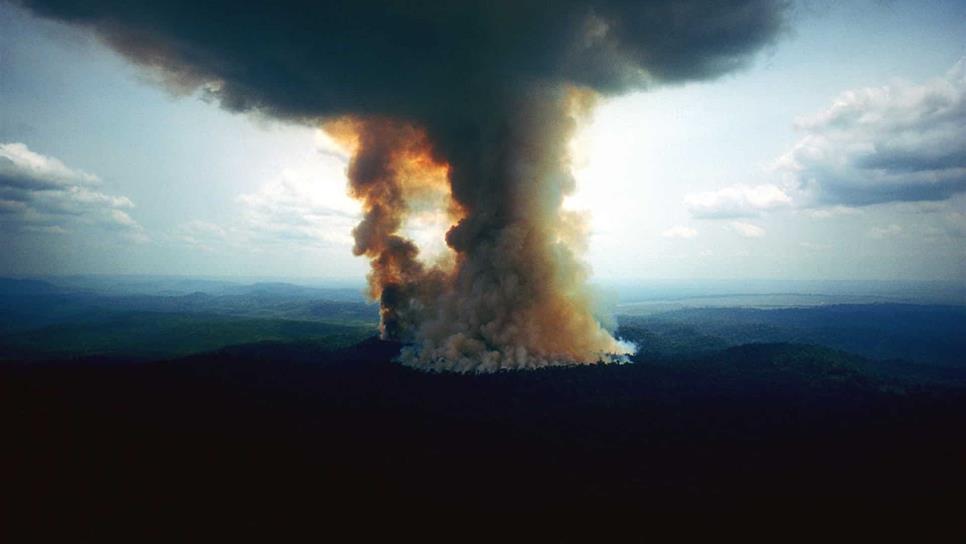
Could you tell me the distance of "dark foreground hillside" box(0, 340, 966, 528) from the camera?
38.2 m

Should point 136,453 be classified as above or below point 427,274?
below

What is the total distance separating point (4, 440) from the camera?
51.2 metres

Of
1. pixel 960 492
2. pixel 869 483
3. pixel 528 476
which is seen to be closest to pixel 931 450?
pixel 960 492

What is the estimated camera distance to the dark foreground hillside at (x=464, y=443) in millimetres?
38219

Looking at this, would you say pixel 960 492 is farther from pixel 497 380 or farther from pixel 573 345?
pixel 573 345

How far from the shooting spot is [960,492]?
40.2 m

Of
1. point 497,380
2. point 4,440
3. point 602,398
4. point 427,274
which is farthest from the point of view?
point 427,274

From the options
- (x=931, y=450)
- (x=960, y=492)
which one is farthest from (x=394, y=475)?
(x=931, y=450)

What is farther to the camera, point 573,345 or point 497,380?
point 573,345

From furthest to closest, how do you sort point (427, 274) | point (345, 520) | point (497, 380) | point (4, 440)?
point (427, 274)
point (497, 380)
point (4, 440)
point (345, 520)

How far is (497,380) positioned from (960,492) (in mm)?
52963

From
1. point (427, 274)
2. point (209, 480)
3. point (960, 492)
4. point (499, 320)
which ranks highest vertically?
point (427, 274)

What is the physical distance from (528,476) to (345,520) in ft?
52.6

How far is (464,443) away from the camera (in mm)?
50812
